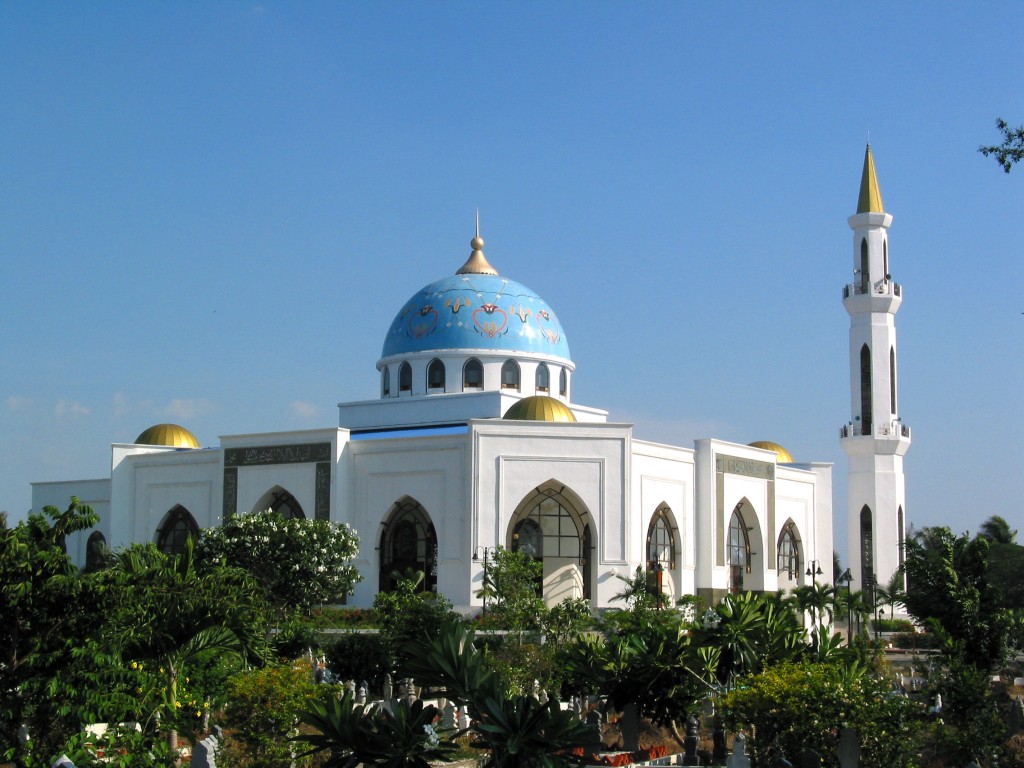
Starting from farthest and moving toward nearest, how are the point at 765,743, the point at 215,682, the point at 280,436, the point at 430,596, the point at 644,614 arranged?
the point at 280,436
the point at 430,596
the point at 644,614
the point at 215,682
the point at 765,743

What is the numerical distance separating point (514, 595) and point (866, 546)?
16.7 m

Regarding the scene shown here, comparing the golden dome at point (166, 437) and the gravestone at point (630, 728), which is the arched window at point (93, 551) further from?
the gravestone at point (630, 728)

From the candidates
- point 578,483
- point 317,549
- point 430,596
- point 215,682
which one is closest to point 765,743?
point 215,682

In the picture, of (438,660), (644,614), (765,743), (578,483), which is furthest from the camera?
(578,483)

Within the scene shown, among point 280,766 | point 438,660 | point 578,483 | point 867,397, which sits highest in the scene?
point 867,397

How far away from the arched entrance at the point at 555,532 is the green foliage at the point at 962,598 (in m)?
12.1

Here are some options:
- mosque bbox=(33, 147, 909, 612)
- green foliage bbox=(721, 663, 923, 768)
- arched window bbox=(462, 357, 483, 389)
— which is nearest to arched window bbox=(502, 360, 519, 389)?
mosque bbox=(33, 147, 909, 612)

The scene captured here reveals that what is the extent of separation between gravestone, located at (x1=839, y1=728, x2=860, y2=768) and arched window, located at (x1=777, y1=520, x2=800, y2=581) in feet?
90.7

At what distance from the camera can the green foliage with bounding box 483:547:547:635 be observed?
22953 mm

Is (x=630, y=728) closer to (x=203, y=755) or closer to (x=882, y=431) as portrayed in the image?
(x=203, y=755)

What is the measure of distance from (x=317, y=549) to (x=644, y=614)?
9525mm

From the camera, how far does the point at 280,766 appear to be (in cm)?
1290

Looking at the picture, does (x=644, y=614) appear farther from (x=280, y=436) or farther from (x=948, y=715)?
(x=280, y=436)

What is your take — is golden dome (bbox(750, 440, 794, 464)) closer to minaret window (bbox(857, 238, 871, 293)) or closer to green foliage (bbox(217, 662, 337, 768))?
minaret window (bbox(857, 238, 871, 293))
